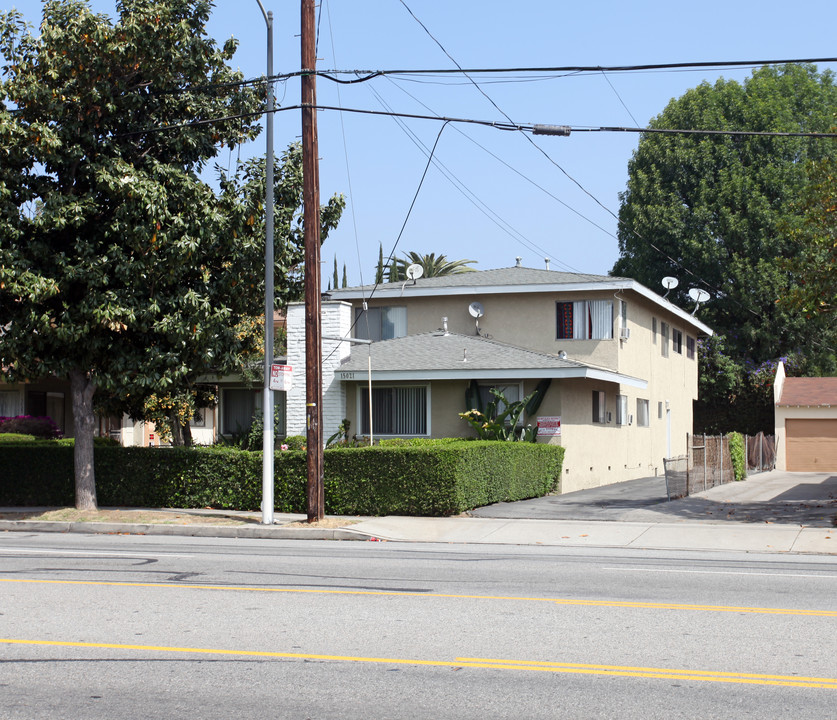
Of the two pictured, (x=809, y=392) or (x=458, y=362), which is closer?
(x=458, y=362)

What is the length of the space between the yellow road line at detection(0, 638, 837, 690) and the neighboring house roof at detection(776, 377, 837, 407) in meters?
36.8

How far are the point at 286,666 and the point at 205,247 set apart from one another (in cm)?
1264

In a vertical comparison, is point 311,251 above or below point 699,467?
above

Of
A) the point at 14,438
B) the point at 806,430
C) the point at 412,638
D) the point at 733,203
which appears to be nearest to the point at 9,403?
the point at 14,438

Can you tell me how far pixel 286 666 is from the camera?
281 inches

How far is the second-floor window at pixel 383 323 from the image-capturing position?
99.3ft

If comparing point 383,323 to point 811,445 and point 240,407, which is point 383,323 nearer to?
point 240,407

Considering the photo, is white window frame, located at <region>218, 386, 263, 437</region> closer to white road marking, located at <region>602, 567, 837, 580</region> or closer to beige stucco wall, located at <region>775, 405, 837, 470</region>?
white road marking, located at <region>602, 567, 837, 580</region>

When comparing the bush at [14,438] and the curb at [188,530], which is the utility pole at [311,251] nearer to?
the curb at [188,530]

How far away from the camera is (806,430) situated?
137ft

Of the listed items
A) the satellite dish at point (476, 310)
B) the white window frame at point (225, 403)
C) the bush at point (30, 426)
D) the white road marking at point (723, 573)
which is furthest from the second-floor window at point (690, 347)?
the white road marking at point (723, 573)

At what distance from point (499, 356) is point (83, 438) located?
10687 mm

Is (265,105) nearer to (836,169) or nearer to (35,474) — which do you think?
(35,474)

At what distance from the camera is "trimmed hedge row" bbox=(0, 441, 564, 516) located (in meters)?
19.6
